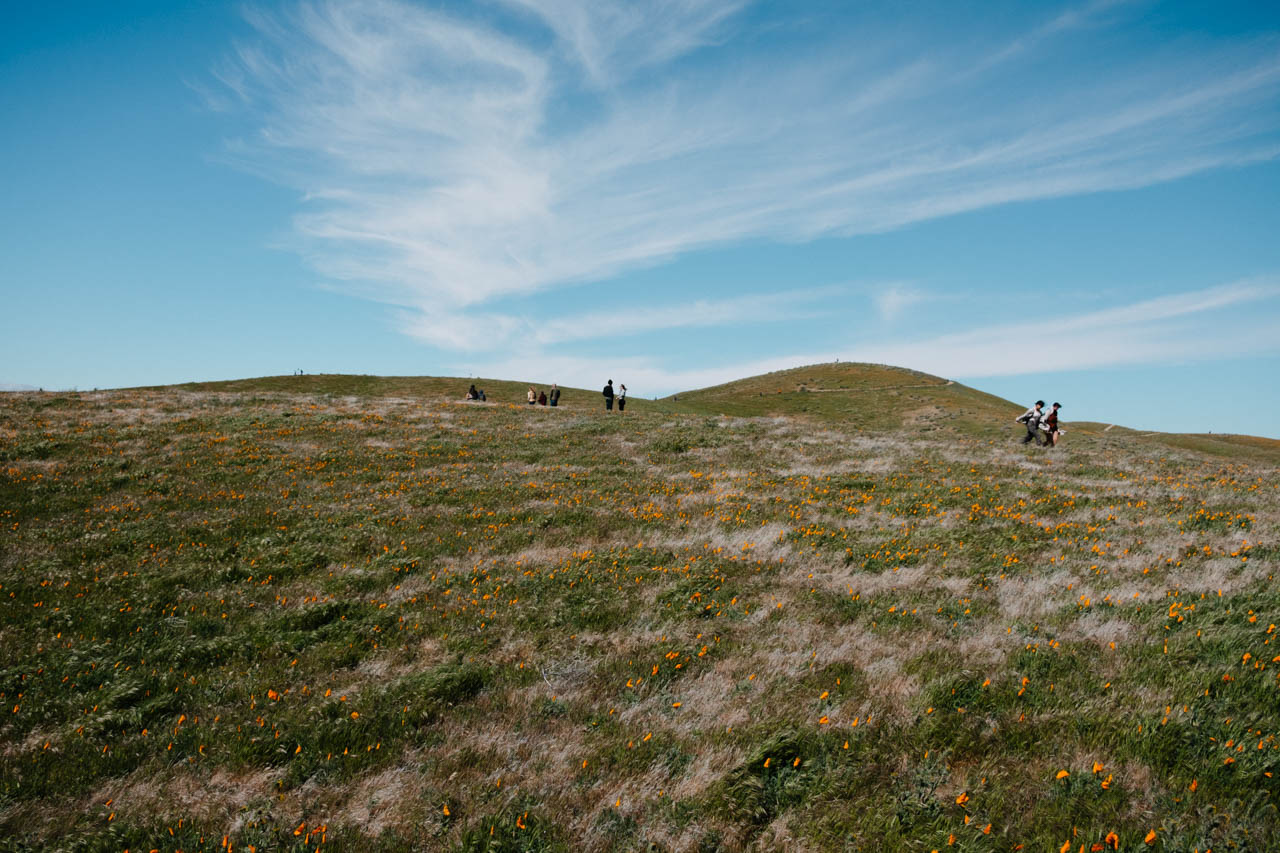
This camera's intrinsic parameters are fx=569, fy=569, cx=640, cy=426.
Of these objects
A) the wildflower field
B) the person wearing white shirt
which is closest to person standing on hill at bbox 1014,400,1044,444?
the person wearing white shirt

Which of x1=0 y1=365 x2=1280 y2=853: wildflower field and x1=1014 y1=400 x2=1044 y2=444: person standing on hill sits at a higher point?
x1=1014 y1=400 x2=1044 y2=444: person standing on hill

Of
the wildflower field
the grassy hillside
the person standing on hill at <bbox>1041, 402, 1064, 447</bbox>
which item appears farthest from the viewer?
the grassy hillside

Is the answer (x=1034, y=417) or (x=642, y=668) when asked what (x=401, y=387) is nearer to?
(x=1034, y=417)

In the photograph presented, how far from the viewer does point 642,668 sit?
24.0 feet

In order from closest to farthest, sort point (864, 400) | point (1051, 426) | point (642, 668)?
point (642, 668), point (1051, 426), point (864, 400)

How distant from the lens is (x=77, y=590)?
9836mm

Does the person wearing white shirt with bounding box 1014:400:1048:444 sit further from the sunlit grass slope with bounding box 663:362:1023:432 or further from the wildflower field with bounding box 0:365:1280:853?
the sunlit grass slope with bounding box 663:362:1023:432

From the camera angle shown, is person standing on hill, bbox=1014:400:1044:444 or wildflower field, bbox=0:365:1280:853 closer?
wildflower field, bbox=0:365:1280:853

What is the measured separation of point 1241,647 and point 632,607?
25.1 feet

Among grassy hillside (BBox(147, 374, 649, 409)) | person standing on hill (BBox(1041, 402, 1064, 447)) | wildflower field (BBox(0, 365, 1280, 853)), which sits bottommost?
wildflower field (BBox(0, 365, 1280, 853))

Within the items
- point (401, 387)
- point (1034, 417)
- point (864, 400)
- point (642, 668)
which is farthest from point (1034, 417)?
point (401, 387)

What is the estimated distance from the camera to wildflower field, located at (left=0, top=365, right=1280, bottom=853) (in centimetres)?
482

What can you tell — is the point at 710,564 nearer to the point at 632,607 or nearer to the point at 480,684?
the point at 632,607

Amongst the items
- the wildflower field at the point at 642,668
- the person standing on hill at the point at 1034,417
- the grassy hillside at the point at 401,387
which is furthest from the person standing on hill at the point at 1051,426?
the grassy hillside at the point at 401,387
